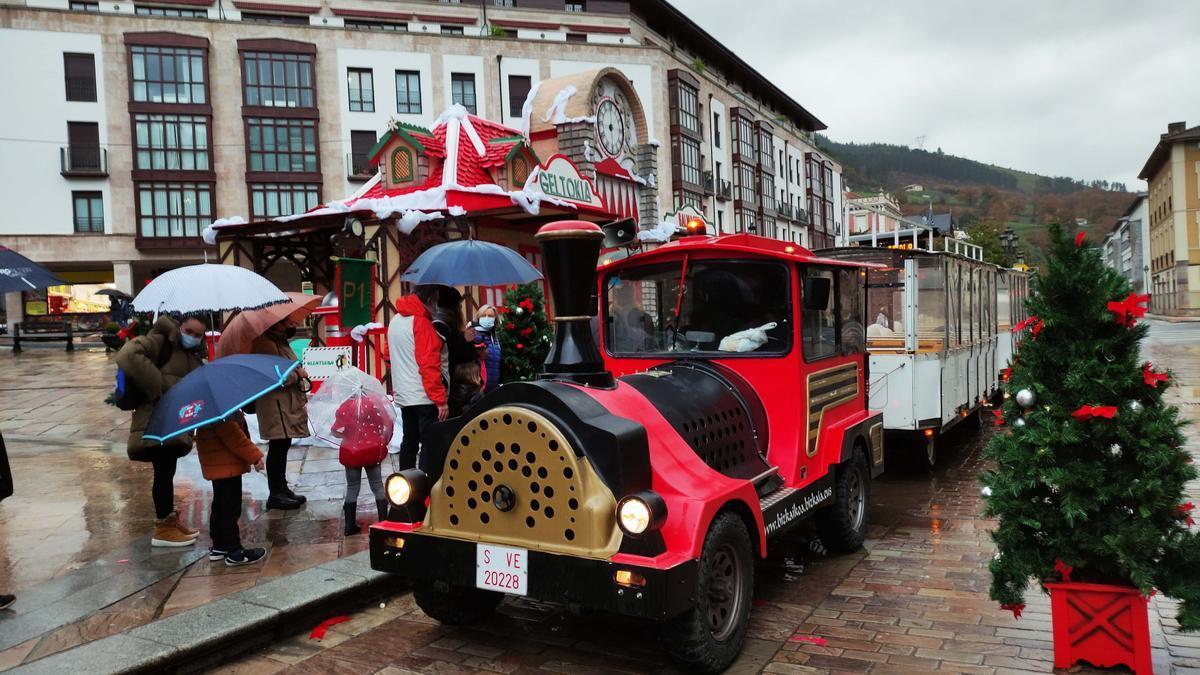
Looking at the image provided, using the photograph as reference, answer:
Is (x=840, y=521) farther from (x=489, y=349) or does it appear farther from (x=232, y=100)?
(x=232, y=100)

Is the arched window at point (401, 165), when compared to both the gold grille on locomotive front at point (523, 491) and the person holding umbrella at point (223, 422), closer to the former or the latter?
the person holding umbrella at point (223, 422)

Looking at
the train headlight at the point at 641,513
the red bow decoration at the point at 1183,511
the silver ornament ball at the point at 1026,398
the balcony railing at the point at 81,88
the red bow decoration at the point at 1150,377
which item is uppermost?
the balcony railing at the point at 81,88

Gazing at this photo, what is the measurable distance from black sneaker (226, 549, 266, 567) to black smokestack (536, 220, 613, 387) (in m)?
2.69

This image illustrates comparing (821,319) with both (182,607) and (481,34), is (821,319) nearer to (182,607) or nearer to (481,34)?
(182,607)

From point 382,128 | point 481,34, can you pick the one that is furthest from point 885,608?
point 481,34

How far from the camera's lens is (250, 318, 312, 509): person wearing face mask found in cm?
714

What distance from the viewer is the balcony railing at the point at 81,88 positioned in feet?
118

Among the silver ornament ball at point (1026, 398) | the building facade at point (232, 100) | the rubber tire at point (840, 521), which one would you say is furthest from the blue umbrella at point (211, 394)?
the building facade at point (232, 100)

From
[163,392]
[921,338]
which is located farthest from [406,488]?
[921,338]

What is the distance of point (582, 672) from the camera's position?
13.6 ft

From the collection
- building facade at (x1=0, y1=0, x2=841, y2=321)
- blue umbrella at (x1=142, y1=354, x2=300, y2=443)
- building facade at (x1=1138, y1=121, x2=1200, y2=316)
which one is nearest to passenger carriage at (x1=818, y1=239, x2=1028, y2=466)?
blue umbrella at (x1=142, y1=354, x2=300, y2=443)

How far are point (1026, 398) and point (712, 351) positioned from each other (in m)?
2.05

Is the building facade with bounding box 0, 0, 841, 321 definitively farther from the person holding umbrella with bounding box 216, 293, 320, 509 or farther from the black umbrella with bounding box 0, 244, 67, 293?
the black umbrella with bounding box 0, 244, 67, 293

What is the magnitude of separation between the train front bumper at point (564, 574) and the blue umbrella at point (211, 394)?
1.45 m
